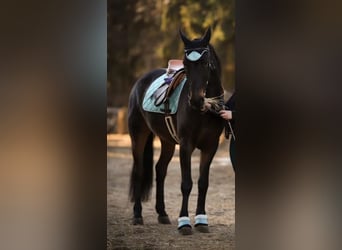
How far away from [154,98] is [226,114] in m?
0.68

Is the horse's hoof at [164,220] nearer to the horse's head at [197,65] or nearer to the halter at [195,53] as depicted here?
the horse's head at [197,65]

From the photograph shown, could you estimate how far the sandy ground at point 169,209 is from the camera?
2182 millimetres

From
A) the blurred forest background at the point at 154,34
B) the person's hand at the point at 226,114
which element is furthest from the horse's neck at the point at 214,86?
the blurred forest background at the point at 154,34

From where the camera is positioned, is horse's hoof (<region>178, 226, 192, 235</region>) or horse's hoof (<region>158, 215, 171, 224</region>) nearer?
horse's hoof (<region>178, 226, 192, 235</region>)

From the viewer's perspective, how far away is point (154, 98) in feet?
9.51

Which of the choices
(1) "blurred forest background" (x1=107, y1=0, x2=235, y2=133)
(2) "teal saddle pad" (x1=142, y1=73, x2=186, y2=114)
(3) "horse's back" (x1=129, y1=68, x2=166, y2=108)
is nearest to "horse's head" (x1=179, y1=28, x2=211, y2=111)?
(2) "teal saddle pad" (x1=142, y1=73, x2=186, y2=114)

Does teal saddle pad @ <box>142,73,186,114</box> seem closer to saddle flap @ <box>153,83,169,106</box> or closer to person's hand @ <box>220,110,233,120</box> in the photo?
saddle flap @ <box>153,83,169,106</box>

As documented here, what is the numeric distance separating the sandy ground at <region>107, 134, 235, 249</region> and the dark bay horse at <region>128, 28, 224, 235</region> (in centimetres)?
4

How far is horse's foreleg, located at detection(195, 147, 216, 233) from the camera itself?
7.52 ft

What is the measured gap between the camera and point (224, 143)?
265cm

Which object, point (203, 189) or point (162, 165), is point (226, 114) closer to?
point (203, 189)
